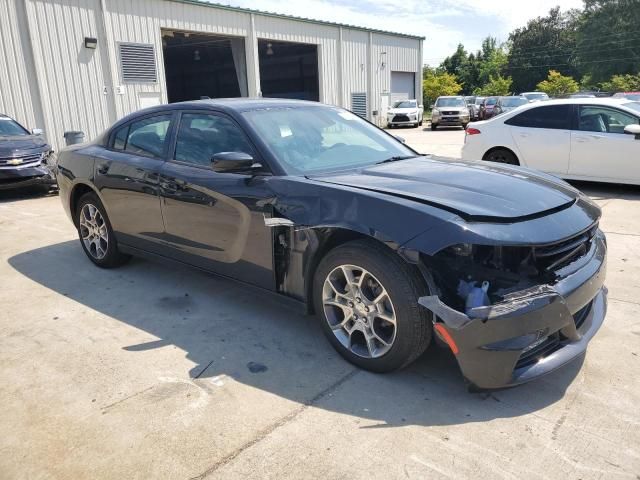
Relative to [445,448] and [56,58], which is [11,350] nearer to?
[445,448]

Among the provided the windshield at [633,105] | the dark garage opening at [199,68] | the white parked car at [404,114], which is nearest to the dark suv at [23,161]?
the windshield at [633,105]

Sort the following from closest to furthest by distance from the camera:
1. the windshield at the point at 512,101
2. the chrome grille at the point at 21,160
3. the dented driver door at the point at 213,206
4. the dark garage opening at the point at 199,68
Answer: the dented driver door at the point at 213,206
the chrome grille at the point at 21,160
the windshield at the point at 512,101
the dark garage opening at the point at 199,68

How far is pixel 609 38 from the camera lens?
53.3 metres

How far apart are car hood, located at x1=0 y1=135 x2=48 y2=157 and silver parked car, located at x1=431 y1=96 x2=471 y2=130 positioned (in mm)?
19175

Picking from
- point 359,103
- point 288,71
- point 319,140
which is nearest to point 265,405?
point 319,140

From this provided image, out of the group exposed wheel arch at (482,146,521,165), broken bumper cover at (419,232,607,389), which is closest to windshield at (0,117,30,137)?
exposed wheel arch at (482,146,521,165)

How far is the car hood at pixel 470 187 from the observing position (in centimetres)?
284

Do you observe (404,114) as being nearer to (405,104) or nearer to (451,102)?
(405,104)

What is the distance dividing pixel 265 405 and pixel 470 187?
1.72 m

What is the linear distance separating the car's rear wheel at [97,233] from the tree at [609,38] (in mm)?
59934

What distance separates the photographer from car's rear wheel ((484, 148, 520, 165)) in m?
8.86

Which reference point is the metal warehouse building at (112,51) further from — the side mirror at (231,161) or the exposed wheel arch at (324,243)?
the exposed wheel arch at (324,243)

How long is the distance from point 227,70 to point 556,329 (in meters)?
32.1

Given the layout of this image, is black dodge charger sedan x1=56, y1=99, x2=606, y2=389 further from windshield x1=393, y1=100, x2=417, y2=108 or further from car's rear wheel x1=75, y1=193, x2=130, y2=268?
windshield x1=393, y1=100, x2=417, y2=108
